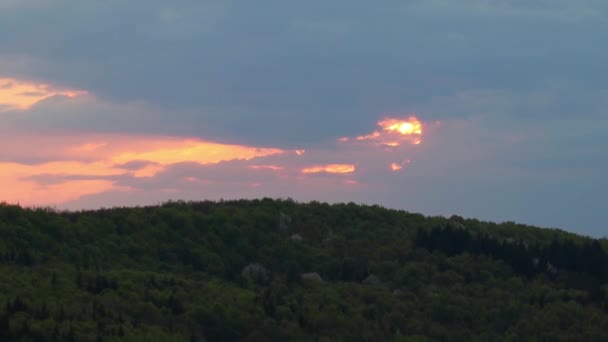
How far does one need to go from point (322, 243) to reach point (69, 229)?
11025 millimetres

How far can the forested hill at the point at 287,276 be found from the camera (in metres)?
33.6

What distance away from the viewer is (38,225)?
4100 cm

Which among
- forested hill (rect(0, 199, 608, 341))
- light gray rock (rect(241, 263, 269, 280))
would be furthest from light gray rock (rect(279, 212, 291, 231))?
light gray rock (rect(241, 263, 269, 280))

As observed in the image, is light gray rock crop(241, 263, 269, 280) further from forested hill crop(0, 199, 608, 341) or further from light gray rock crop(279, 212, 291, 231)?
light gray rock crop(279, 212, 291, 231)

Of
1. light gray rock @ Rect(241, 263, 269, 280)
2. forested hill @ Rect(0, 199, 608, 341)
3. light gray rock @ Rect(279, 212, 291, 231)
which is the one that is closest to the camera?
forested hill @ Rect(0, 199, 608, 341)

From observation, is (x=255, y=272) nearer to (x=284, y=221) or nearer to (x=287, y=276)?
(x=287, y=276)

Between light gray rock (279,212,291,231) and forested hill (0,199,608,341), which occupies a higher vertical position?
light gray rock (279,212,291,231)

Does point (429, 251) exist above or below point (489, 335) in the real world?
above

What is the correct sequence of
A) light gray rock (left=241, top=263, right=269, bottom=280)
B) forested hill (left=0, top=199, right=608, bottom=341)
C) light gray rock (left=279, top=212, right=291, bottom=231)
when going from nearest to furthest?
forested hill (left=0, top=199, right=608, bottom=341) < light gray rock (left=241, top=263, right=269, bottom=280) < light gray rock (left=279, top=212, right=291, bottom=231)

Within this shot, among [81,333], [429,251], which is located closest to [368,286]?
[429,251]

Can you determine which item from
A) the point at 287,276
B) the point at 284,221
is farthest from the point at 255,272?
the point at 284,221

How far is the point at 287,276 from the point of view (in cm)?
4138

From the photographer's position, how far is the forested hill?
1321 inches

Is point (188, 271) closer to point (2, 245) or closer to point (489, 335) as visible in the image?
point (2, 245)
